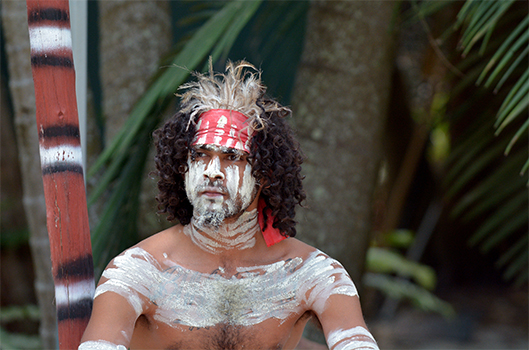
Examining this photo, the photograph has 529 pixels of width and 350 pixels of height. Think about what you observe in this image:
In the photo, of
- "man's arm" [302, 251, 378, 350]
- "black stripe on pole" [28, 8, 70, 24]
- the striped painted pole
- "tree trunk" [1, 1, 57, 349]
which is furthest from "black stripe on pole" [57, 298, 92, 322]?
"tree trunk" [1, 1, 57, 349]

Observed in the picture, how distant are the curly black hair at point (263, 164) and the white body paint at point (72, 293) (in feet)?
1.09

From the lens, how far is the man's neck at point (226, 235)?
5.28 feet

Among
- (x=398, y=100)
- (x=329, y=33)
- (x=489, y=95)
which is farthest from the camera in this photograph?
(x=398, y=100)

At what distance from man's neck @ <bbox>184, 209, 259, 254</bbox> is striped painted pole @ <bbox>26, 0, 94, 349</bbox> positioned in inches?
12.4

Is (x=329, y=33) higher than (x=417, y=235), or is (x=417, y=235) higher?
(x=329, y=33)

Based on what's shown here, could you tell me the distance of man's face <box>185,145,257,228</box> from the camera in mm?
1507

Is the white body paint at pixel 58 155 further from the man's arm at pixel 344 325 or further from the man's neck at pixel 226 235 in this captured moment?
the man's arm at pixel 344 325

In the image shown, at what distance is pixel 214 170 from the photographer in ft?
4.94

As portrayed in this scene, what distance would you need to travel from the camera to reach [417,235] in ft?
19.5

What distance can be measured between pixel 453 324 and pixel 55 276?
462cm

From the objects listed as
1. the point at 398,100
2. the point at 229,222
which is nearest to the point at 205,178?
the point at 229,222

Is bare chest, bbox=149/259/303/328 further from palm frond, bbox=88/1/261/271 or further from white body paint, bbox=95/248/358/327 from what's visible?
palm frond, bbox=88/1/261/271

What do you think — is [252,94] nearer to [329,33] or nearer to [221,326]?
[221,326]

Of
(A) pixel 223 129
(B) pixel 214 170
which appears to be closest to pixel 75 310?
(B) pixel 214 170
